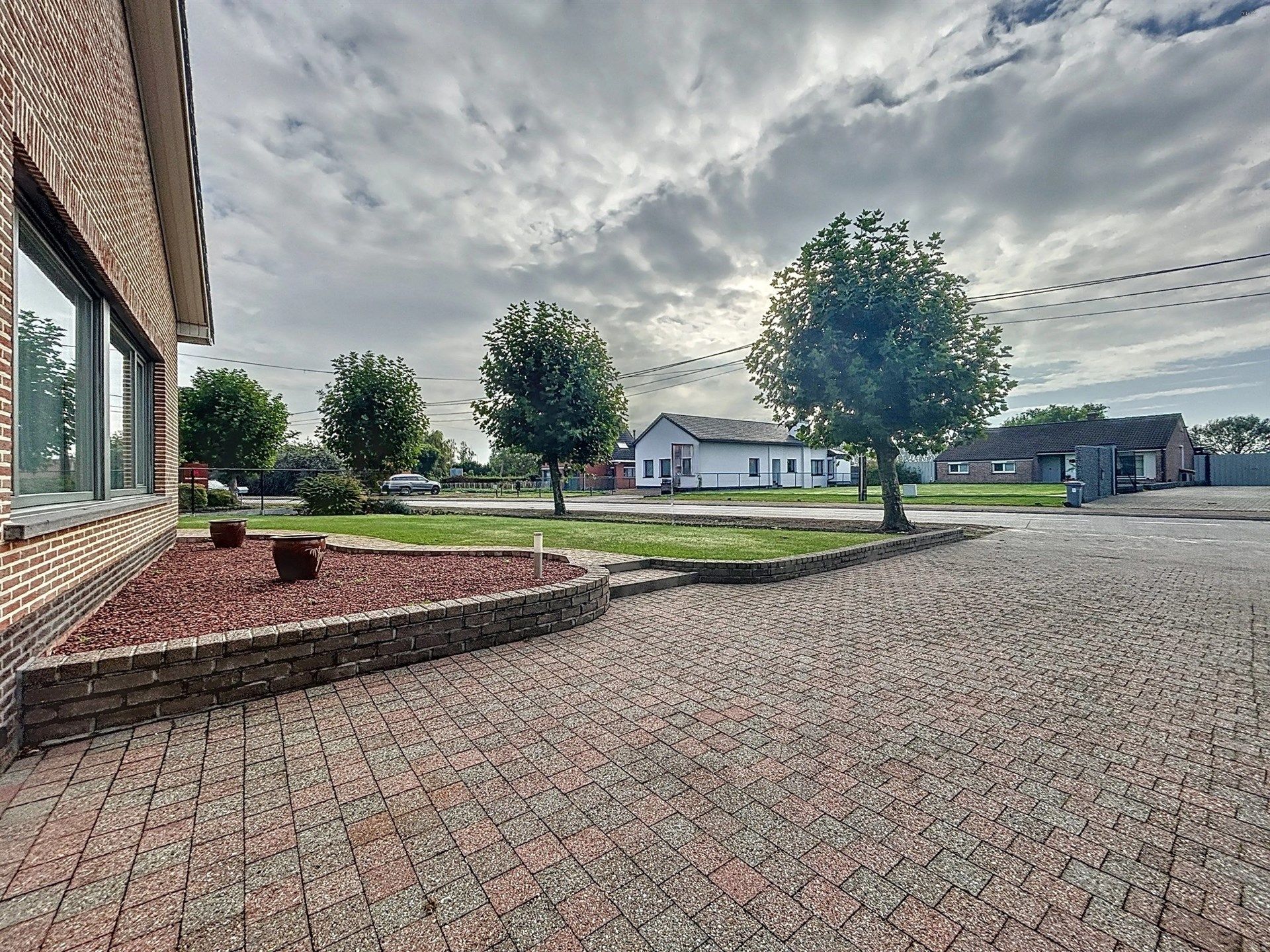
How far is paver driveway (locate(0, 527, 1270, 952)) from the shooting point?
5.71 feet

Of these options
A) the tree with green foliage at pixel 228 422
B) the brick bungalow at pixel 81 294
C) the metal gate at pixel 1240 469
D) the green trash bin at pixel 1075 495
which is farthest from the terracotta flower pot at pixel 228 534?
the metal gate at pixel 1240 469

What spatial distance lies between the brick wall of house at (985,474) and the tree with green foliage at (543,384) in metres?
41.7

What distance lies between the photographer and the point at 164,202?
789cm

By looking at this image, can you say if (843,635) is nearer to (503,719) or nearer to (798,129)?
(503,719)

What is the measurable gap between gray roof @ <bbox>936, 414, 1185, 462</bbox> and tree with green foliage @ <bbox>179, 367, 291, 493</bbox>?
40344mm

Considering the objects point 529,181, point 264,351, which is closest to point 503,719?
point 529,181

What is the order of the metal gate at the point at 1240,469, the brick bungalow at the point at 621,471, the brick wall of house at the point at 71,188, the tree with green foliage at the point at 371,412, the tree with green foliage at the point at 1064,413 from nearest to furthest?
the brick wall of house at the point at 71,188 < the tree with green foliage at the point at 371,412 < the metal gate at the point at 1240,469 < the brick bungalow at the point at 621,471 < the tree with green foliage at the point at 1064,413

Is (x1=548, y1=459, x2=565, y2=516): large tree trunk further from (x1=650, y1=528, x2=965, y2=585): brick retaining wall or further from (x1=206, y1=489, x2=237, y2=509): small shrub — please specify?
(x1=206, y1=489, x2=237, y2=509): small shrub

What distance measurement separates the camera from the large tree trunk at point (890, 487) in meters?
12.9

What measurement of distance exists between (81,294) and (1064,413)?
291 ft

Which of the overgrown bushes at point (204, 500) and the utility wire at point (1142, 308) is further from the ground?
the utility wire at point (1142, 308)

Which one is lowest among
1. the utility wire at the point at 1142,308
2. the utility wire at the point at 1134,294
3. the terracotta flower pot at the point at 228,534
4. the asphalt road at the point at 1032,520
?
the asphalt road at the point at 1032,520

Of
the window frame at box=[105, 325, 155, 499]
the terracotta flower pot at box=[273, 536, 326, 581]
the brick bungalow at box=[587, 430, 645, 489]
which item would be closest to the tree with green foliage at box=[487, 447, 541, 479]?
the brick bungalow at box=[587, 430, 645, 489]

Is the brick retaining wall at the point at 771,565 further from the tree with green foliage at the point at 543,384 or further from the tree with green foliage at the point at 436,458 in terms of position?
the tree with green foliage at the point at 436,458
